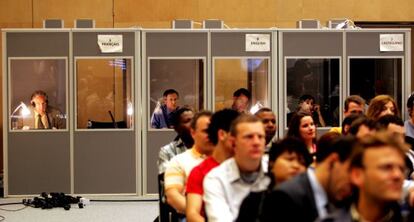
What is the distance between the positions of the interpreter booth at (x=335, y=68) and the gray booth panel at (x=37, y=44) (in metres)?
3.16

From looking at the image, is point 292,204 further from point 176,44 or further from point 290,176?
point 176,44

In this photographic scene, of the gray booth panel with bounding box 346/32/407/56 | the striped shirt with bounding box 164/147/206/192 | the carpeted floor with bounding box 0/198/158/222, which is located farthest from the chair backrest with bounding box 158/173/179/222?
the gray booth panel with bounding box 346/32/407/56

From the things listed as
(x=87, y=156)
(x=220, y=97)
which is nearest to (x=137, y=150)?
(x=87, y=156)

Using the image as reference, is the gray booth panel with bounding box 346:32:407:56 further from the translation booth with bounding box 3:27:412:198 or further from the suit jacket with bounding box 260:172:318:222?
the suit jacket with bounding box 260:172:318:222

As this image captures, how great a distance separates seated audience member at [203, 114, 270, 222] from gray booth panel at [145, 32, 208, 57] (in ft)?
19.9

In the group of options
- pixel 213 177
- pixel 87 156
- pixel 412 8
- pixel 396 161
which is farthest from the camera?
pixel 412 8

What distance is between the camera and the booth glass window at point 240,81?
979cm

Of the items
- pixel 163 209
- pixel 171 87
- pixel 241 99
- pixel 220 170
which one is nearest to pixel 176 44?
pixel 171 87

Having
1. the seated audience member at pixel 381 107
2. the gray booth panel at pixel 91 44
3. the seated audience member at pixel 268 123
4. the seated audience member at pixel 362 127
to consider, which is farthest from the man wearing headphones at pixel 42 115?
the seated audience member at pixel 362 127

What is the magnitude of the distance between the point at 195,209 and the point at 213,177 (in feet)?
1.05

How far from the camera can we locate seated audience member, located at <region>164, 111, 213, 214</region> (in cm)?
466

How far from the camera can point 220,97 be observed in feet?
32.8

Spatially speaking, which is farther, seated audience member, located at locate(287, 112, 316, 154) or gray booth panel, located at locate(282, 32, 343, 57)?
gray booth panel, located at locate(282, 32, 343, 57)

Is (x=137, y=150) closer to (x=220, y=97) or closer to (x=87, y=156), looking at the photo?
(x=87, y=156)
